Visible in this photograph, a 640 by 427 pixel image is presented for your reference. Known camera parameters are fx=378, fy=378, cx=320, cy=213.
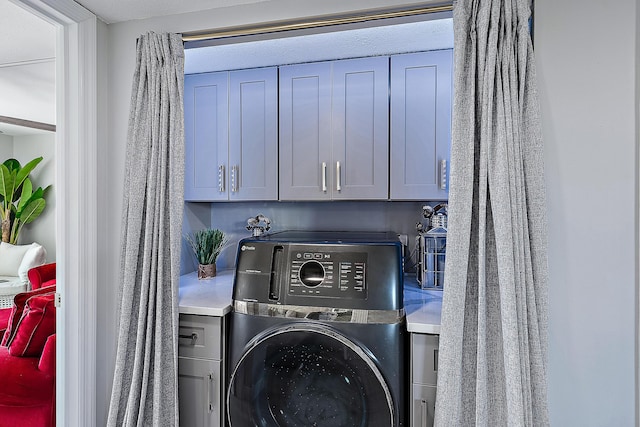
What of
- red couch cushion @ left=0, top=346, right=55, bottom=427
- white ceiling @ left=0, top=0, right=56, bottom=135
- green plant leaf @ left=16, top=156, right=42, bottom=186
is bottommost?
red couch cushion @ left=0, top=346, right=55, bottom=427

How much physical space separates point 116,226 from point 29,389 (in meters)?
0.99

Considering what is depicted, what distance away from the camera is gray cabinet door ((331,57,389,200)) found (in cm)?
203

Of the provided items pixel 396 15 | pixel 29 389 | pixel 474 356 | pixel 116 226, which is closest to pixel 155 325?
pixel 116 226

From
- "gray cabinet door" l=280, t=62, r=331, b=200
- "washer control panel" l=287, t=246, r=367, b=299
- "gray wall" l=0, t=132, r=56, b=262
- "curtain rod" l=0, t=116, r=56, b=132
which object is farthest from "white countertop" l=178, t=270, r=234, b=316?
"curtain rod" l=0, t=116, r=56, b=132

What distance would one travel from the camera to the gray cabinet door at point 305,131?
2.10 m

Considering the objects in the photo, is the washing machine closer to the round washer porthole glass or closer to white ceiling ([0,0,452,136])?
the round washer porthole glass

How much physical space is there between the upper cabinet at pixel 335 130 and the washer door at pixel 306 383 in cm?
84

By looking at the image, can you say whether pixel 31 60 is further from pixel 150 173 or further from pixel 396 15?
pixel 396 15

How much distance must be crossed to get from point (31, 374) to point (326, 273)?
5.47ft

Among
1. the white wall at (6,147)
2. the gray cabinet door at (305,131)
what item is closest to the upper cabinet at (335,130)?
the gray cabinet door at (305,131)

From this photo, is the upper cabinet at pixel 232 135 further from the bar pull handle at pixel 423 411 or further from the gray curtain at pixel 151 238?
the bar pull handle at pixel 423 411

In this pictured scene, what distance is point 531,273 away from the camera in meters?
1.32

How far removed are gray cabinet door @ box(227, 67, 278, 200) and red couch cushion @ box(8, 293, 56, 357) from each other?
1.11 m

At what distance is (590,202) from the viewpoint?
1.35m
